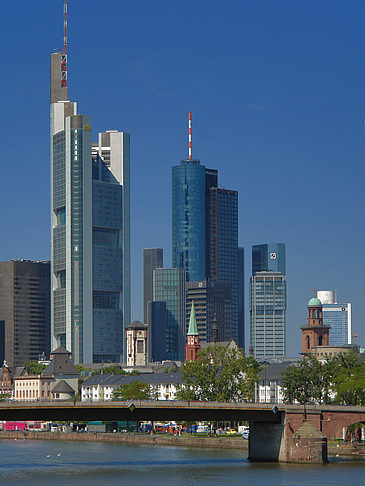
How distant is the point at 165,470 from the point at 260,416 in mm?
14518

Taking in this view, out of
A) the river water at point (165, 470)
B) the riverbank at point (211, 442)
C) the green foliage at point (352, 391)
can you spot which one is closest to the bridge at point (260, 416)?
the river water at point (165, 470)

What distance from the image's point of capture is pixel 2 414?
12412cm

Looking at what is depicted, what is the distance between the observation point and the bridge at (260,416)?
12544 cm

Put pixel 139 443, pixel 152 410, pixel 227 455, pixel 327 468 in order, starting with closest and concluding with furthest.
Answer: pixel 327 468 < pixel 152 410 < pixel 227 455 < pixel 139 443

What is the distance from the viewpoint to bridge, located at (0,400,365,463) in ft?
412

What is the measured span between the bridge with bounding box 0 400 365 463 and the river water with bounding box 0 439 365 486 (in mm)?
3218

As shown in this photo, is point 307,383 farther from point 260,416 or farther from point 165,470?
point 165,470

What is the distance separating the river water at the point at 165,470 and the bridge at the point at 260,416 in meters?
3.22

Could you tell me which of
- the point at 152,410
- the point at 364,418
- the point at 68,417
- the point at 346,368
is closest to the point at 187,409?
the point at 152,410

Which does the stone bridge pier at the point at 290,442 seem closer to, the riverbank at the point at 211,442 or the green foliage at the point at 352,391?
the riverbank at the point at 211,442

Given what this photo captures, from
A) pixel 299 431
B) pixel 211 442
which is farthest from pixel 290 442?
pixel 211 442

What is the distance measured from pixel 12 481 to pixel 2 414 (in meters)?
13.3

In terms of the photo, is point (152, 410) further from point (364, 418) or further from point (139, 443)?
point (139, 443)

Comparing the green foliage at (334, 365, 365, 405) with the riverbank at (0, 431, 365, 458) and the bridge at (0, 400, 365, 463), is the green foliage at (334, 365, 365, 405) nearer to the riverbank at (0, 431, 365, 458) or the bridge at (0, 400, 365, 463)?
the riverbank at (0, 431, 365, 458)
